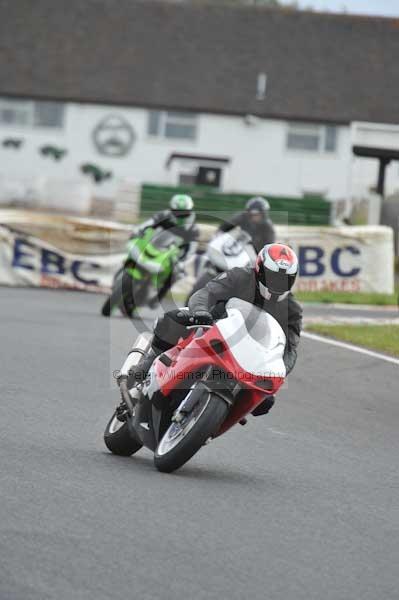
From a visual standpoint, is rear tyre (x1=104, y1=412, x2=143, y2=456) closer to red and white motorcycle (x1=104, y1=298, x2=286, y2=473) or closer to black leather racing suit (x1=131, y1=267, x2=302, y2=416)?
red and white motorcycle (x1=104, y1=298, x2=286, y2=473)

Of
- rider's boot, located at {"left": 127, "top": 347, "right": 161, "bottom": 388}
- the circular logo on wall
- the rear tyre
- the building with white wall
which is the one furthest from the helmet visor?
the circular logo on wall

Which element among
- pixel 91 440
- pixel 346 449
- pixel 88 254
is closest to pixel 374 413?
pixel 346 449

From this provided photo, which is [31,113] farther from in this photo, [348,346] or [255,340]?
[255,340]

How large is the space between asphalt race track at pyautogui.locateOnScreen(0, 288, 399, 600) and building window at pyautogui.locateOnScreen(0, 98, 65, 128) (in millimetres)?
44372

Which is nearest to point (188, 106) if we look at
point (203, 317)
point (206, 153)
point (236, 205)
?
point (206, 153)

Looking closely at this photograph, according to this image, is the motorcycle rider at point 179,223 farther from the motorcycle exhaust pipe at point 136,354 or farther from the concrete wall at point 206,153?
the concrete wall at point 206,153

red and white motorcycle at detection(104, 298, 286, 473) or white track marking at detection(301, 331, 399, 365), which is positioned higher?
red and white motorcycle at detection(104, 298, 286, 473)

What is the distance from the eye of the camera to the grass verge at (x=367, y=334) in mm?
16641

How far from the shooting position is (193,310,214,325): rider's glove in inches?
316

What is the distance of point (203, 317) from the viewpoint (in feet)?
26.3

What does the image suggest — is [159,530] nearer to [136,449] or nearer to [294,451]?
[136,449]

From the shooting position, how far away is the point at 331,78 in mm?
56219

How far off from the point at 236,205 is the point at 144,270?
92.2ft

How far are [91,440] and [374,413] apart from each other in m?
3.52
